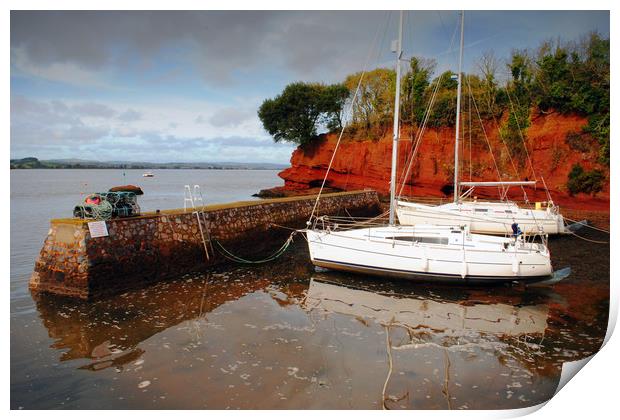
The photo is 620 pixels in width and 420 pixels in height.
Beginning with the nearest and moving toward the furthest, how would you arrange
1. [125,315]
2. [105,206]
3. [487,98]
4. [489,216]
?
[125,315] → [105,206] → [489,216] → [487,98]

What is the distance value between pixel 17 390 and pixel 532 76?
92.4ft

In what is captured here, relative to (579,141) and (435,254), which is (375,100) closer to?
(579,141)

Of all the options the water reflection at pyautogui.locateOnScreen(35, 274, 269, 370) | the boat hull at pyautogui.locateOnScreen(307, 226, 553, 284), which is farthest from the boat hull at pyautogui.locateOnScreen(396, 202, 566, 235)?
the water reflection at pyautogui.locateOnScreen(35, 274, 269, 370)

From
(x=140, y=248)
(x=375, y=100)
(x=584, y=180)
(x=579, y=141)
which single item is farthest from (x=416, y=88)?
(x=140, y=248)

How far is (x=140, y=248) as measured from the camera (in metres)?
11.1

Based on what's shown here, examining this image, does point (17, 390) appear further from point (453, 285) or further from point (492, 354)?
point (453, 285)

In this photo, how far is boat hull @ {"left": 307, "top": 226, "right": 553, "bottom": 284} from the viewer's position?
10797mm

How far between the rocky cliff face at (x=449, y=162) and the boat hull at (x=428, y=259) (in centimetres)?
1209

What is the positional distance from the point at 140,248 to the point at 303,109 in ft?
85.2

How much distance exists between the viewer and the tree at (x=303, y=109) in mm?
34719

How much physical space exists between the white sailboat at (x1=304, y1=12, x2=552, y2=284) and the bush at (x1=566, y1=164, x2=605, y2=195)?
508 inches

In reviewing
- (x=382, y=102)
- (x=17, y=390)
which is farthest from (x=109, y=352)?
(x=382, y=102)

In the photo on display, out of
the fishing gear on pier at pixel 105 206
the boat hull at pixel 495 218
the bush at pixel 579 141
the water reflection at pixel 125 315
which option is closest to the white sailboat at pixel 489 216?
the boat hull at pixel 495 218

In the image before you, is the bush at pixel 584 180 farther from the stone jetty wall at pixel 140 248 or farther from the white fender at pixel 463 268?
the stone jetty wall at pixel 140 248
